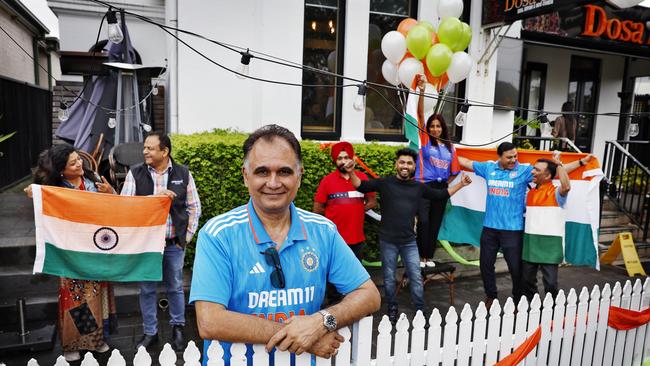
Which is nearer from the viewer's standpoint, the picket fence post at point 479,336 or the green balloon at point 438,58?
the picket fence post at point 479,336

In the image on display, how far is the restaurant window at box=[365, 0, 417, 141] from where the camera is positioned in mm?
8039

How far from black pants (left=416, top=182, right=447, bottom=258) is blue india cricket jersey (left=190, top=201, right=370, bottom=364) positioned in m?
4.08

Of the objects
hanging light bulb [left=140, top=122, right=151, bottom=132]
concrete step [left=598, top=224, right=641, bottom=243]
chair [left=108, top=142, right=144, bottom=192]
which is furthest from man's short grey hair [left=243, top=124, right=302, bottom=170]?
concrete step [left=598, top=224, right=641, bottom=243]

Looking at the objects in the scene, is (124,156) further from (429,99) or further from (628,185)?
(628,185)

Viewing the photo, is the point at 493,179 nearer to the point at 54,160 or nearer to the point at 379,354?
the point at 379,354

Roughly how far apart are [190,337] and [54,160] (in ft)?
7.20

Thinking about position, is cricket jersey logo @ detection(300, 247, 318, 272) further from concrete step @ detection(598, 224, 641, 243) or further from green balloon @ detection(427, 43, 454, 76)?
concrete step @ detection(598, 224, 641, 243)

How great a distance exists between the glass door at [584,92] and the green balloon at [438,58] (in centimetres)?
665

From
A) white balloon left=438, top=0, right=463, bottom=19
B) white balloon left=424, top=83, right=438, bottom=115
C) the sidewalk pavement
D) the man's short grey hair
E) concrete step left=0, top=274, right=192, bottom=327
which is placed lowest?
the sidewalk pavement

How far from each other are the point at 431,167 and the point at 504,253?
1400 millimetres

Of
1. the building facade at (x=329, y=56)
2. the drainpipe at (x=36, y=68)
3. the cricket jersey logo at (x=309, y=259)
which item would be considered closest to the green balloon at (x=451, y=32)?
the building facade at (x=329, y=56)

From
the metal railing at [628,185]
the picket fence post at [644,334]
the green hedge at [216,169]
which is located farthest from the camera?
the metal railing at [628,185]

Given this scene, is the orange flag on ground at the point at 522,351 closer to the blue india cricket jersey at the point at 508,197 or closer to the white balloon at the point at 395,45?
the blue india cricket jersey at the point at 508,197

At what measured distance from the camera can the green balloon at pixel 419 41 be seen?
19.6 ft
